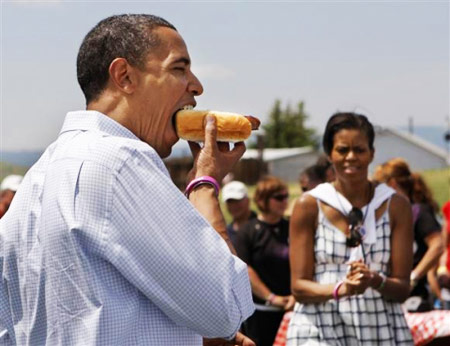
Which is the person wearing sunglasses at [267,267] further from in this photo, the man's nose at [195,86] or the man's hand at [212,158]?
the man's nose at [195,86]

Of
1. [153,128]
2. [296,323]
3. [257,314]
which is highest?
[153,128]

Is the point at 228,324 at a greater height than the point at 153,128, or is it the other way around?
the point at 153,128

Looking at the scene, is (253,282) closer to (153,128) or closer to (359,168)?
(359,168)

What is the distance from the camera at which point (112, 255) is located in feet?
7.88

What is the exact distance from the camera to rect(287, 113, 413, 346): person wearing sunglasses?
15.7 feet

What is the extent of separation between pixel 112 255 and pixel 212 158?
0.53m

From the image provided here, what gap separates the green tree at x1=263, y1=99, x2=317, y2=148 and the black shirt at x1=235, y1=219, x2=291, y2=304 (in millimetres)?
83174

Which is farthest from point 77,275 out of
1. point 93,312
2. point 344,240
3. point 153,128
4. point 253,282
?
point 253,282

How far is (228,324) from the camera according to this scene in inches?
97.8

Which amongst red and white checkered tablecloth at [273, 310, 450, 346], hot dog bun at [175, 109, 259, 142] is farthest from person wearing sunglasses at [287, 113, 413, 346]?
hot dog bun at [175, 109, 259, 142]

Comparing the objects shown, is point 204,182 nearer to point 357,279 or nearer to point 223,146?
point 223,146

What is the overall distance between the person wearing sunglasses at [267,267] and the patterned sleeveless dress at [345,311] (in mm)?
2319

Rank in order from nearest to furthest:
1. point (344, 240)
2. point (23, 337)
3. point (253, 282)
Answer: point (23, 337) < point (344, 240) < point (253, 282)

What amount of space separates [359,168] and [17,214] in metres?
2.70
